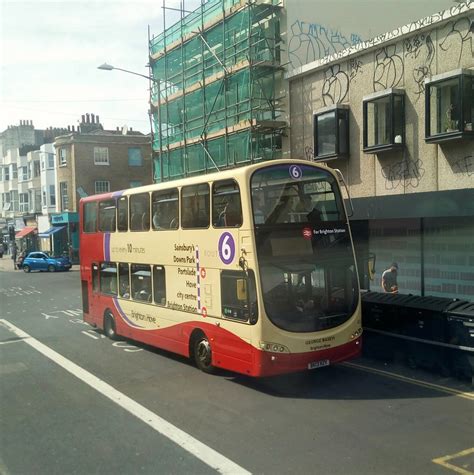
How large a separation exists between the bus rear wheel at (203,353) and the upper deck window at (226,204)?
2207mm

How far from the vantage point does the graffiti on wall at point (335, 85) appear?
16078 mm

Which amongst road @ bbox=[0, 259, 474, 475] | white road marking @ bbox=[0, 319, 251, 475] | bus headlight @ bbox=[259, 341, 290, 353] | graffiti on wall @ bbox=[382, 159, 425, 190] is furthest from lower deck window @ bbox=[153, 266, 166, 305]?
graffiti on wall @ bbox=[382, 159, 425, 190]

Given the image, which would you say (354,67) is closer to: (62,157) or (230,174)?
(230,174)

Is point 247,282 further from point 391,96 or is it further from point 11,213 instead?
point 11,213

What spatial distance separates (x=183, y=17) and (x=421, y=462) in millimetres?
22964

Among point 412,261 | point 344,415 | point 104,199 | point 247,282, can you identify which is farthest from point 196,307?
point 412,261

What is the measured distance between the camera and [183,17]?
24.3m

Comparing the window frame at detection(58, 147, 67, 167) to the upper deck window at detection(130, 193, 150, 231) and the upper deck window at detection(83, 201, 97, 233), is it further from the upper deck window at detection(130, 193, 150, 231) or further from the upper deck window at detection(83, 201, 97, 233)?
the upper deck window at detection(130, 193, 150, 231)

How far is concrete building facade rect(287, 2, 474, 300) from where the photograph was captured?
12.7m

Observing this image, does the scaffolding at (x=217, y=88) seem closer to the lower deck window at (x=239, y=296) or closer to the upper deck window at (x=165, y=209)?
the upper deck window at (x=165, y=209)

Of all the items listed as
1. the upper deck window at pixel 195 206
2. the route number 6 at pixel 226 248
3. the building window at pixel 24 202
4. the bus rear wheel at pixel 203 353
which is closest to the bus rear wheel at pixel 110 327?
the bus rear wheel at pixel 203 353

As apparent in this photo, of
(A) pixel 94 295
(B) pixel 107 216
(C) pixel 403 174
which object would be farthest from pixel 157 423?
(C) pixel 403 174

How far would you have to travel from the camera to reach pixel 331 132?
643 inches

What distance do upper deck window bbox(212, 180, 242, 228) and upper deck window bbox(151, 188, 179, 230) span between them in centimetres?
139
